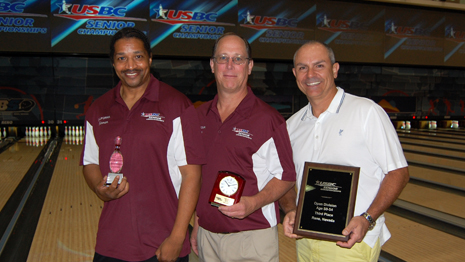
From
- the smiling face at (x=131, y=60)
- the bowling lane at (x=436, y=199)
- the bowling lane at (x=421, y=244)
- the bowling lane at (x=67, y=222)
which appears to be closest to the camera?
the smiling face at (x=131, y=60)

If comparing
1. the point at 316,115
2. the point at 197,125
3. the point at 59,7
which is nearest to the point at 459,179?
the point at 316,115

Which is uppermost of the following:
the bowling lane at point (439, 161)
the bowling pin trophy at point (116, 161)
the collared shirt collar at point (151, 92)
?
the collared shirt collar at point (151, 92)

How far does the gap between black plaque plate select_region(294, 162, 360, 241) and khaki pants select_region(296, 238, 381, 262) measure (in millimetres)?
Result: 164

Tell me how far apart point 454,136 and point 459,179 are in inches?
167

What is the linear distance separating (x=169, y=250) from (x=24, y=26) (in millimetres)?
6873

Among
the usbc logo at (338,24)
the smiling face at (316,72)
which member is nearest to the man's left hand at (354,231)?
the smiling face at (316,72)

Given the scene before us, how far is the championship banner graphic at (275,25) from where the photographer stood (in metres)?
7.77

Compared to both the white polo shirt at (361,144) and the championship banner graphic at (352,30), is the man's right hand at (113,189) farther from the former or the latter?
the championship banner graphic at (352,30)

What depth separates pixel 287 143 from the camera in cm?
141

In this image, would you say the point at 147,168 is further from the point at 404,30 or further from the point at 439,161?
the point at 404,30

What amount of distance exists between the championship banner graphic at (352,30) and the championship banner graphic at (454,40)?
1.90 metres

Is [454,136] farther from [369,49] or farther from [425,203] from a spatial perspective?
[425,203]

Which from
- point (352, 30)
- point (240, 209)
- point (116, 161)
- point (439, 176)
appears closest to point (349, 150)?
point (240, 209)

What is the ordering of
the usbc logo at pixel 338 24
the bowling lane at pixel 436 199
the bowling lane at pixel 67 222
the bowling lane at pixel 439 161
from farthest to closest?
1. the usbc logo at pixel 338 24
2. the bowling lane at pixel 439 161
3. the bowling lane at pixel 436 199
4. the bowling lane at pixel 67 222
